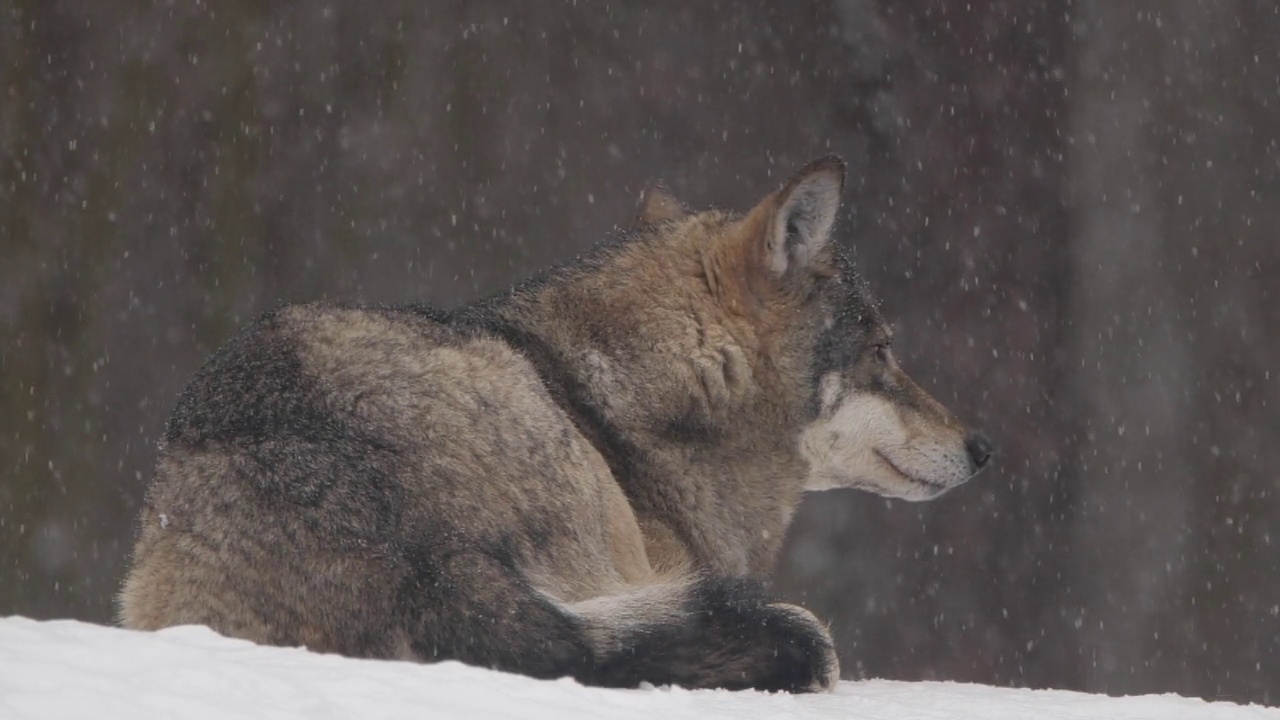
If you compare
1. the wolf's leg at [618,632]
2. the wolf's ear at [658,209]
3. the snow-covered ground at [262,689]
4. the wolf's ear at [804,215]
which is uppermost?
the wolf's ear at [658,209]

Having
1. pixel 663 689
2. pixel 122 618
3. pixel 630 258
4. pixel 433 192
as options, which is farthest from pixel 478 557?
pixel 433 192

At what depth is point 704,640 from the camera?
3.72 metres

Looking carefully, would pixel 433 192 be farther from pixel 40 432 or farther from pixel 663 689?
pixel 663 689

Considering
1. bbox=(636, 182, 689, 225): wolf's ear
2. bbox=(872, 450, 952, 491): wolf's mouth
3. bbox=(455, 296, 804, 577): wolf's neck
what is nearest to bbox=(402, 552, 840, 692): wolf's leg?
bbox=(455, 296, 804, 577): wolf's neck

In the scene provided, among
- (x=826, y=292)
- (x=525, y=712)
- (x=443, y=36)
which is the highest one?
(x=443, y=36)

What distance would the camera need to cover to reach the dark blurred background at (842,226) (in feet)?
31.1

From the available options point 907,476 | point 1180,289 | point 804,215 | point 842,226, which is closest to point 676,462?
point 804,215

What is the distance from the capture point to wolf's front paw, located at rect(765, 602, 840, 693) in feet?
12.5

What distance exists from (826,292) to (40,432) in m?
5.86

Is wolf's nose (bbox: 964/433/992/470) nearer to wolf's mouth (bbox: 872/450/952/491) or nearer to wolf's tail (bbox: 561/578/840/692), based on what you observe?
wolf's mouth (bbox: 872/450/952/491)

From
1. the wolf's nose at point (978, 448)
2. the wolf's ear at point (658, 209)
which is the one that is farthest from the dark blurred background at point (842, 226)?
the wolf's nose at point (978, 448)

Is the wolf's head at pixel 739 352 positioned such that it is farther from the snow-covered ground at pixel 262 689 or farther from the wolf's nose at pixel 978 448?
the snow-covered ground at pixel 262 689

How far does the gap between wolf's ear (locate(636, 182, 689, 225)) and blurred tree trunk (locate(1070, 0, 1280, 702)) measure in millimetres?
5345

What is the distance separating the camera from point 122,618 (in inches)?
163
